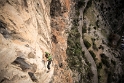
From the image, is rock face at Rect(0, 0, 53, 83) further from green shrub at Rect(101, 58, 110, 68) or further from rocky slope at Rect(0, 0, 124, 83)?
green shrub at Rect(101, 58, 110, 68)

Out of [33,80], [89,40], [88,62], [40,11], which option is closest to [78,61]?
[88,62]

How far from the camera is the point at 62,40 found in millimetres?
31984

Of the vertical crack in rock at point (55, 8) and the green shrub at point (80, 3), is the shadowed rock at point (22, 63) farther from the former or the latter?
the green shrub at point (80, 3)

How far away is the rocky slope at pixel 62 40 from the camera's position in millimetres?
13609

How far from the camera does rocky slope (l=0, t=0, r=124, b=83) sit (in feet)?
44.7

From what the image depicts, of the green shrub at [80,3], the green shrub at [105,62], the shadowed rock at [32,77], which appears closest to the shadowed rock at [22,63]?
the shadowed rock at [32,77]

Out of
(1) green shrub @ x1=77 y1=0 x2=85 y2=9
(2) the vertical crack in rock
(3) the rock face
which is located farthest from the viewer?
(1) green shrub @ x1=77 y1=0 x2=85 y2=9

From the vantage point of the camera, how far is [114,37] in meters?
60.6

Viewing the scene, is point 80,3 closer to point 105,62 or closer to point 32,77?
point 105,62

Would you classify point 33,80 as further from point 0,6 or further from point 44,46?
point 0,6

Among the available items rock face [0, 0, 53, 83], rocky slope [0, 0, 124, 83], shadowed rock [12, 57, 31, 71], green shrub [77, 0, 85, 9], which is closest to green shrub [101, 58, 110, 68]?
rocky slope [0, 0, 124, 83]

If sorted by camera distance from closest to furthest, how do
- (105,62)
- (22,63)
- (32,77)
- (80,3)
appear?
(22,63) → (32,77) → (80,3) → (105,62)

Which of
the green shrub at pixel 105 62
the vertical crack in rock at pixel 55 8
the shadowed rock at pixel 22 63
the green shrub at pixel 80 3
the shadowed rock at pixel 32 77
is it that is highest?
the green shrub at pixel 80 3

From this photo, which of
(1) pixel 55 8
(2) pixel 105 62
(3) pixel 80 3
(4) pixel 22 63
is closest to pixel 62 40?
(1) pixel 55 8
